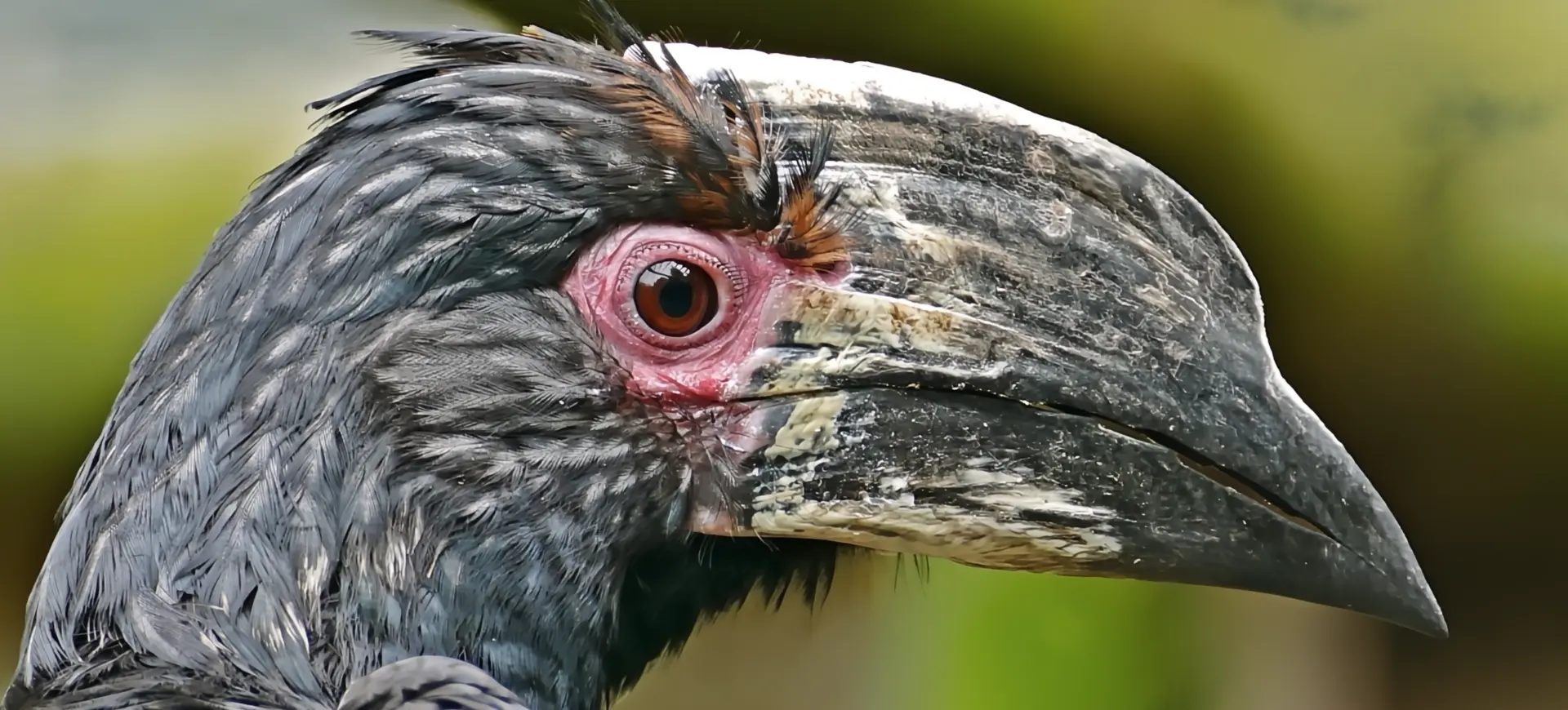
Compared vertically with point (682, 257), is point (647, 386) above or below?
below

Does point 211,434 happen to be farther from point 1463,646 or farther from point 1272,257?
point 1463,646

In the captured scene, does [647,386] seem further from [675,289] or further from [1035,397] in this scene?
[1035,397]

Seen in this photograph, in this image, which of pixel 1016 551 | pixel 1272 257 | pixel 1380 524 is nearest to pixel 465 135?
pixel 1016 551

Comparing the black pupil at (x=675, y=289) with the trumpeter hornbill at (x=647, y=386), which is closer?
the trumpeter hornbill at (x=647, y=386)

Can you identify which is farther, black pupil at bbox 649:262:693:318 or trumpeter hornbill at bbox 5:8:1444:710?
black pupil at bbox 649:262:693:318

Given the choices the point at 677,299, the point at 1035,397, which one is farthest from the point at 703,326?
the point at 1035,397
